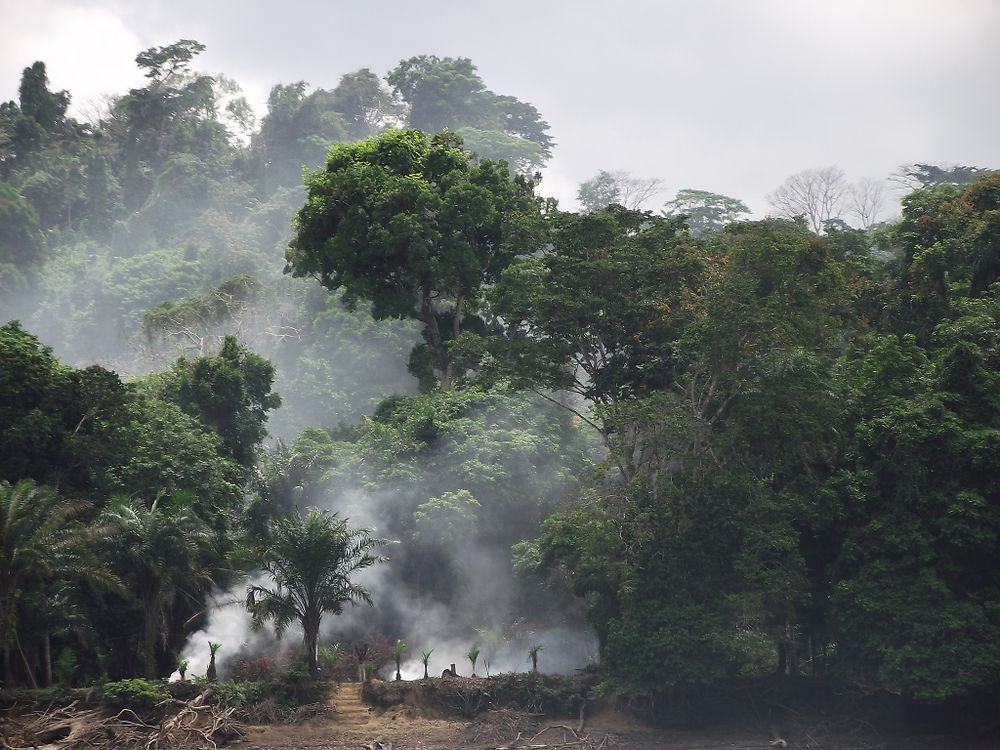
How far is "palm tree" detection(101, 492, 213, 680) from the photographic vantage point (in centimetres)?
2844

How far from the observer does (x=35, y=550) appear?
26.2 m

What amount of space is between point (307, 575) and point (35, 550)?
6567 mm

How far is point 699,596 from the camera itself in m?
29.2

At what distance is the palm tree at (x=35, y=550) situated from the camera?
26.1 meters

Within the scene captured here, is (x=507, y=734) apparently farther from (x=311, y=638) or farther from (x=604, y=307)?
(x=604, y=307)

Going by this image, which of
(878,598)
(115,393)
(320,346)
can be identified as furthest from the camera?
(320,346)

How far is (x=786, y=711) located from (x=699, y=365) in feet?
28.2

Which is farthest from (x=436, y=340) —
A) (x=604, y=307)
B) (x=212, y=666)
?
(x=212, y=666)

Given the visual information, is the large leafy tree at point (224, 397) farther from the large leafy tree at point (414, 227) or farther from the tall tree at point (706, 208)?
the tall tree at point (706, 208)

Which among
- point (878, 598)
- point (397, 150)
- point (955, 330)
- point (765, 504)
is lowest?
point (878, 598)

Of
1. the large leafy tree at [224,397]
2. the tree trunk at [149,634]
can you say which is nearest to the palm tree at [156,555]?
the tree trunk at [149,634]

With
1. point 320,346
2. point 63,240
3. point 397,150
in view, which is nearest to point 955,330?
point 397,150

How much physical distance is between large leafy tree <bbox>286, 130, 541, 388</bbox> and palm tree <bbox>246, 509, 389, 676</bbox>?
9176mm

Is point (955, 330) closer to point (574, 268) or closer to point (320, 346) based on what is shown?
point (574, 268)
